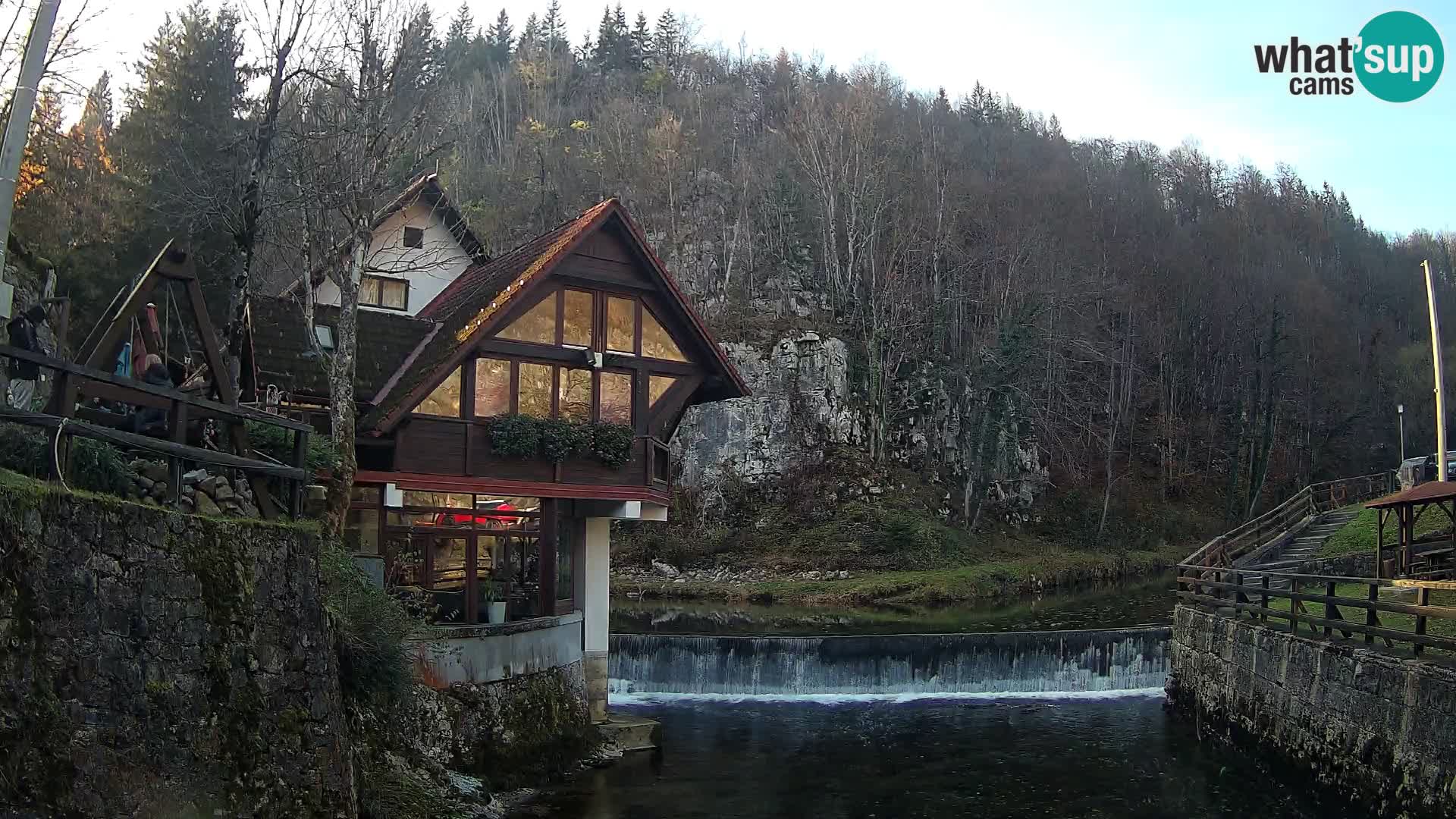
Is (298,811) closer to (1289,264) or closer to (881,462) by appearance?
(881,462)

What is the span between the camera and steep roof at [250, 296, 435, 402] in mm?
20781

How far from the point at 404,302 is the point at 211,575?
57.8ft

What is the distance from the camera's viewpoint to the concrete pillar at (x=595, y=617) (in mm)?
21734

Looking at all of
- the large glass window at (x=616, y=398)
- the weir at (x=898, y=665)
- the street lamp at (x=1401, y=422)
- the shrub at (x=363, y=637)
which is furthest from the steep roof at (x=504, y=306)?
the street lamp at (x=1401, y=422)

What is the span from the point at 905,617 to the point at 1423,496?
17.3 metres

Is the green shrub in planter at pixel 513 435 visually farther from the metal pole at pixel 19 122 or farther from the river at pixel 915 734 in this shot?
the metal pole at pixel 19 122

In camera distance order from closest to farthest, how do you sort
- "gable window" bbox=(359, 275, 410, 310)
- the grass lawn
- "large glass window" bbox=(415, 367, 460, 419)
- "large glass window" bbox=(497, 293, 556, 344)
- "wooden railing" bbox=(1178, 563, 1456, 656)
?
"wooden railing" bbox=(1178, 563, 1456, 656) < "large glass window" bbox=(415, 367, 460, 419) < "large glass window" bbox=(497, 293, 556, 344) < "gable window" bbox=(359, 275, 410, 310) < the grass lawn

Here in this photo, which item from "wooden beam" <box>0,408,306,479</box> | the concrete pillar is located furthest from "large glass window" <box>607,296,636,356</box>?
"wooden beam" <box>0,408,306,479</box>

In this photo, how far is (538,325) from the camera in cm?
2064

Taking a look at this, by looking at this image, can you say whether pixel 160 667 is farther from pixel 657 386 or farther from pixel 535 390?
pixel 657 386

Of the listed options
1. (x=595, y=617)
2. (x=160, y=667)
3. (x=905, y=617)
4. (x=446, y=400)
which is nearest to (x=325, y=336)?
(x=446, y=400)

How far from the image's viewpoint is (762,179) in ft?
209

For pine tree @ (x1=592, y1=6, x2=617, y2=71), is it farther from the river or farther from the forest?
the river

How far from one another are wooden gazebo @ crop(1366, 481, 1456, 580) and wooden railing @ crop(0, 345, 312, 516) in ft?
73.3
